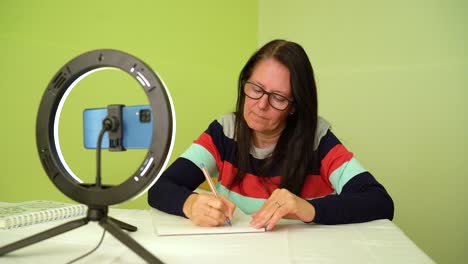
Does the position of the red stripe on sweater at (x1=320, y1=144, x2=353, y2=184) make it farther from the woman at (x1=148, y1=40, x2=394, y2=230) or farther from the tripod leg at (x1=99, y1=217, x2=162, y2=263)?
the tripod leg at (x1=99, y1=217, x2=162, y2=263)

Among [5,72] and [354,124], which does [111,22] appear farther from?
[354,124]

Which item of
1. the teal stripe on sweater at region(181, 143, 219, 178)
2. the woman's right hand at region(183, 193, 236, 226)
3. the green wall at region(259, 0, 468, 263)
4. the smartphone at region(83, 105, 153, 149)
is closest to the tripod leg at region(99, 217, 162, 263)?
the smartphone at region(83, 105, 153, 149)

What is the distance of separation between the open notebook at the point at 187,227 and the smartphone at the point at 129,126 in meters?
0.25

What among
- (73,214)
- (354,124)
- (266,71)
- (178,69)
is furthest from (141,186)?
(354,124)

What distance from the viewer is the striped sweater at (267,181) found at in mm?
922

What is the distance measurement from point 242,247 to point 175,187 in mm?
383

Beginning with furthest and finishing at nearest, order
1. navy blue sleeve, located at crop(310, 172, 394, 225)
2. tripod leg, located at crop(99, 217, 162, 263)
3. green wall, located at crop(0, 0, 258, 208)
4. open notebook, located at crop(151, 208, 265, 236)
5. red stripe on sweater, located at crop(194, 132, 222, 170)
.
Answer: green wall, located at crop(0, 0, 258, 208) → red stripe on sweater, located at crop(194, 132, 222, 170) → navy blue sleeve, located at crop(310, 172, 394, 225) → open notebook, located at crop(151, 208, 265, 236) → tripod leg, located at crop(99, 217, 162, 263)

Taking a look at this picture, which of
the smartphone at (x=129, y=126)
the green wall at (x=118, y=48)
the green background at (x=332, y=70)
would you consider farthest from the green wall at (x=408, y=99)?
the smartphone at (x=129, y=126)

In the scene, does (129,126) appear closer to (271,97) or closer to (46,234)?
(46,234)

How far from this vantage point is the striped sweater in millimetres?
922

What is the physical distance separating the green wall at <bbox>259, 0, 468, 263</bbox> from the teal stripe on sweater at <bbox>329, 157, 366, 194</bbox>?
3.11ft

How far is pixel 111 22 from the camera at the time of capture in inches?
69.9

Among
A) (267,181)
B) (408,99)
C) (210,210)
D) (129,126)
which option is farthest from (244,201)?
(408,99)

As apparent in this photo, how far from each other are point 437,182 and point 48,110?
184cm
